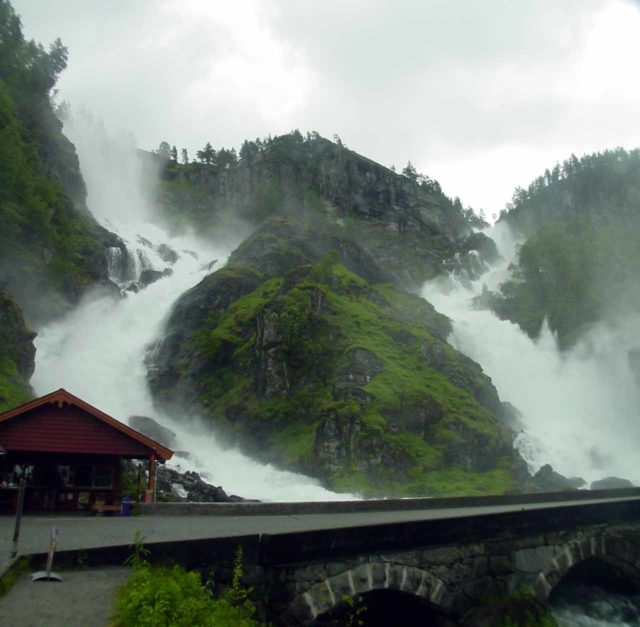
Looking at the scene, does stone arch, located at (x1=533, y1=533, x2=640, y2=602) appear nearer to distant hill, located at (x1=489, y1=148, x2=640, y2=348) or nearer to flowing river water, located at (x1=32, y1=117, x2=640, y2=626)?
flowing river water, located at (x1=32, y1=117, x2=640, y2=626)

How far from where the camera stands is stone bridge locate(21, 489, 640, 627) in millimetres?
8492

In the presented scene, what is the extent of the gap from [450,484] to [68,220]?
39530 mm

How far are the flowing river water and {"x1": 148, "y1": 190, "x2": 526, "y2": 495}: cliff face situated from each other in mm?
1986

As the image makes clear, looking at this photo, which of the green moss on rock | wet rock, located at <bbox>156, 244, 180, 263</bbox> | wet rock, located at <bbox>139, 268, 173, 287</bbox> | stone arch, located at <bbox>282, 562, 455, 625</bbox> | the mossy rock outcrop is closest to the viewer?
stone arch, located at <bbox>282, 562, 455, 625</bbox>

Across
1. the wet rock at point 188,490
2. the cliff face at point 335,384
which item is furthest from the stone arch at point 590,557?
the cliff face at point 335,384

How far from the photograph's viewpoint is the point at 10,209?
43781 millimetres

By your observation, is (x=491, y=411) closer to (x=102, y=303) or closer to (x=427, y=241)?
(x=102, y=303)

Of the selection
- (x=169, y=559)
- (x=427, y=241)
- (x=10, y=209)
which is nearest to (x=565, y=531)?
(x=169, y=559)

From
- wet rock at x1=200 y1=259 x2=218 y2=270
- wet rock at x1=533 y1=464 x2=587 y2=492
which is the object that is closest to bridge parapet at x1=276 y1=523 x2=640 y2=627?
wet rock at x1=533 y1=464 x2=587 y2=492

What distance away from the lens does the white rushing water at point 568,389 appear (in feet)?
148

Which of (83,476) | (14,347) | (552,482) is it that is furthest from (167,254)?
(83,476)

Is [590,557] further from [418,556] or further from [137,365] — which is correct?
[137,365]

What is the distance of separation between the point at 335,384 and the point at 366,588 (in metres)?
30.8

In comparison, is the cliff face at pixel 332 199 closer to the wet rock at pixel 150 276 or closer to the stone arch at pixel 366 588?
the wet rock at pixel 150 276
